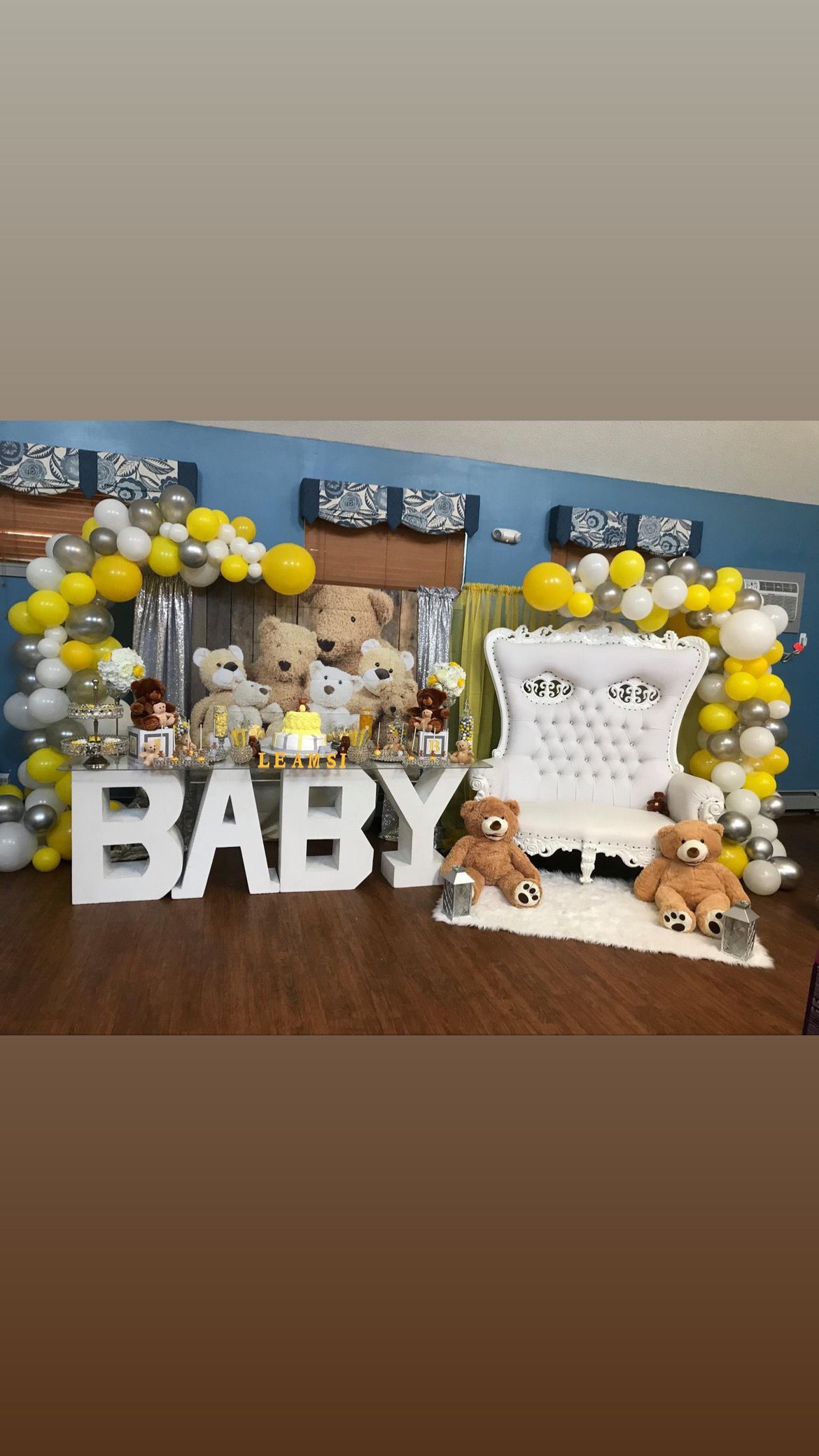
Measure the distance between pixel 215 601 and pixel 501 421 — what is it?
8.63ft

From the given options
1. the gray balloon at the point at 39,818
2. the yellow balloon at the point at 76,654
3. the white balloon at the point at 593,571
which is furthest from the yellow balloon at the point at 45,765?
the white balloon at the point at 593,571

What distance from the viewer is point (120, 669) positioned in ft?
12.4

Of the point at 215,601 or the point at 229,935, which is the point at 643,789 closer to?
the point at 229,935

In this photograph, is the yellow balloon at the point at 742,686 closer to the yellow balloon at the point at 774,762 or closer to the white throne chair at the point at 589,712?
the white throne chair at the point at 589,712

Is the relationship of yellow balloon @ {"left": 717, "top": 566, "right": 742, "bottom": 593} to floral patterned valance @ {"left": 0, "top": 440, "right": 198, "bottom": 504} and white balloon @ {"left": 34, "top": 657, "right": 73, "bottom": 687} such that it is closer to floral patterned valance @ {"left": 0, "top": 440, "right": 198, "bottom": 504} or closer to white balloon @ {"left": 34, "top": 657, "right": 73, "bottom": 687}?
floral patterned valance @ {"left": 0, "top": 440, "right": 198, "bottom": 504}

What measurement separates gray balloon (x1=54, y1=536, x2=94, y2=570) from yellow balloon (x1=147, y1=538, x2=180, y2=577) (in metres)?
0.34

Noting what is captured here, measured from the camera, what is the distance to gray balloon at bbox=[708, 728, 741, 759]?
4582 millimetres

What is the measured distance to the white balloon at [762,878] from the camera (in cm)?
427

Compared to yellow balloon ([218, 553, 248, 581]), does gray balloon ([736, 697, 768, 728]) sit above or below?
below

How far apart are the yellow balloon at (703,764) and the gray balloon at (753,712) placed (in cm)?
33

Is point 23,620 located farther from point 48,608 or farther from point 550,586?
point 550,586

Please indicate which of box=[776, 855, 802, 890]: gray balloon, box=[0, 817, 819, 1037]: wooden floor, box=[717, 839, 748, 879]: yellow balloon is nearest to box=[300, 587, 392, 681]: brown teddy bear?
box=[0, 817, 819, 1037]: wooden floor

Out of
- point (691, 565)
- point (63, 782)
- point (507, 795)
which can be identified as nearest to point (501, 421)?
point (691, 565)

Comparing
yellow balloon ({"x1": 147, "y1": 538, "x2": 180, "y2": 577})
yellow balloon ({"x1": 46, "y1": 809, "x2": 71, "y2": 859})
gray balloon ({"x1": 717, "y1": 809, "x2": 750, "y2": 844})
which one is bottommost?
yellow balloon ({"x1": 46, "y1": 809, "x2": 71, "y2": 859})
